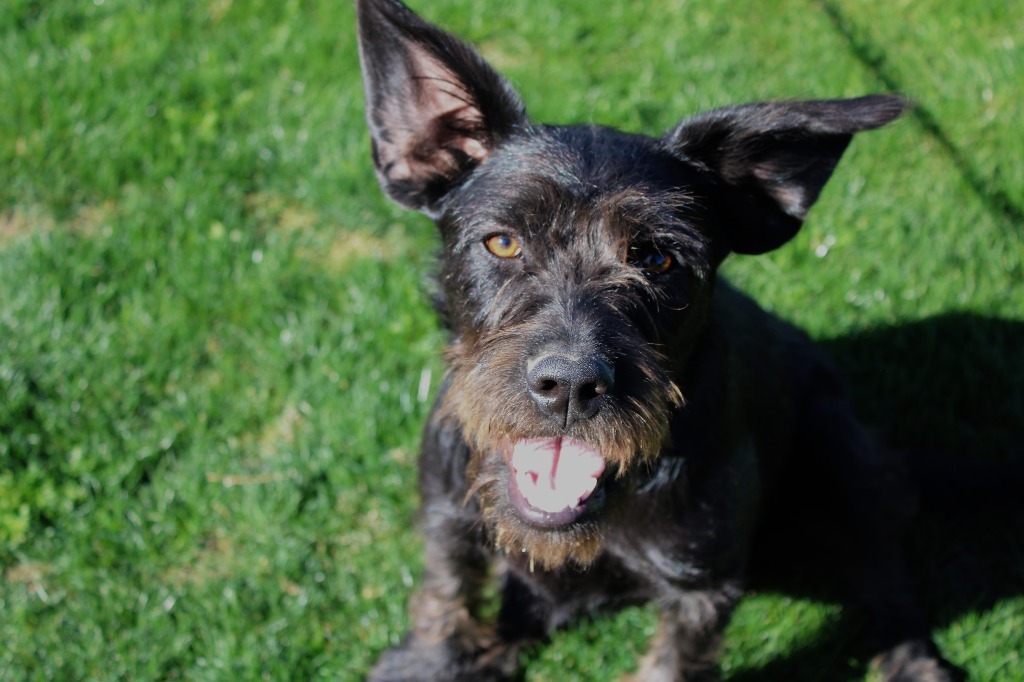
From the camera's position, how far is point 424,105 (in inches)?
136

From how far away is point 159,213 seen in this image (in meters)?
5.57

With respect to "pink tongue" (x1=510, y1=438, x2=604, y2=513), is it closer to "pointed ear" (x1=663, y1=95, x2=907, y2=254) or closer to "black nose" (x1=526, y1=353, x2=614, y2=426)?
"black nose" (x1=526, y1=353, x2=614, y2=426)

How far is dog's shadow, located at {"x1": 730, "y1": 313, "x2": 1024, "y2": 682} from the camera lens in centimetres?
438

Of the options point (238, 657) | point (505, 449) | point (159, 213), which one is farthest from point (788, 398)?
point (159, 213)

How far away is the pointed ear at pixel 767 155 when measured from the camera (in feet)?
10.1

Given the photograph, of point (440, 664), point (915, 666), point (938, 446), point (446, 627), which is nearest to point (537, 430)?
point (446, 627)

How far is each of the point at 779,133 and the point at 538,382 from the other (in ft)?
3.91

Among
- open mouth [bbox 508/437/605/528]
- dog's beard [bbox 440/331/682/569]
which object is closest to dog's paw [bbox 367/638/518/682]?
dog's beard [bbox 440/331/682/569]

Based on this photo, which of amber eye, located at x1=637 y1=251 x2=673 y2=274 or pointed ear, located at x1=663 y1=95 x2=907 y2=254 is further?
amber eye, located at x1=637 y1=251 x2=673 y2=274

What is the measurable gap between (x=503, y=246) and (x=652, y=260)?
19.8 inches

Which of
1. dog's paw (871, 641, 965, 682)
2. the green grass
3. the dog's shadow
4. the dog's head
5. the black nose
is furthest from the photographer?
the dog's shadow

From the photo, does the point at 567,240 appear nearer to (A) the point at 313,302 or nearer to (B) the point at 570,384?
(B) the point at 570,384

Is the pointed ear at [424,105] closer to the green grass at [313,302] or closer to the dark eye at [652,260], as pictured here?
the dark eye at [652,260]

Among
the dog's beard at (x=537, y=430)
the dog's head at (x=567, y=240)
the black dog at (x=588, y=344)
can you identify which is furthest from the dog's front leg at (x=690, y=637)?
the dog's head at (x=567, y=240)
